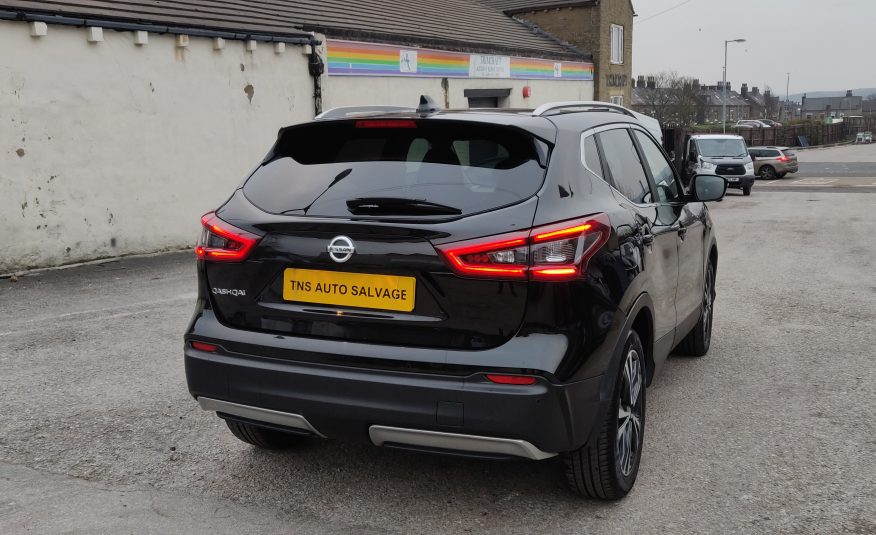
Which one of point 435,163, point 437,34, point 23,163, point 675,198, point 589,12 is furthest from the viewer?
point 589,12

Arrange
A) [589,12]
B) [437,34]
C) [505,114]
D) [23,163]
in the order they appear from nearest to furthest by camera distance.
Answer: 1. [505,114]
2. [23,163]
3. [437,34]
4. [589,12]

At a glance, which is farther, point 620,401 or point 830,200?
point 830,200

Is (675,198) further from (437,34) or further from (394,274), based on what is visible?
(437,34)

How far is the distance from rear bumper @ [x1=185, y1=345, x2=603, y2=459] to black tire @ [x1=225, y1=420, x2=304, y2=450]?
0.79 m

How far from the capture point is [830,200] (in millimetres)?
22594

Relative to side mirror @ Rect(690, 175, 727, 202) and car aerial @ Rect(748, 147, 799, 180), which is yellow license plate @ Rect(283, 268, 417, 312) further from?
Result: car aerial @ Rect(748, 147, 799, 180)

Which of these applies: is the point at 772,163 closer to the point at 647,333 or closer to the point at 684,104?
the point at 647,333

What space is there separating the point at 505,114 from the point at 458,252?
0.92 meters

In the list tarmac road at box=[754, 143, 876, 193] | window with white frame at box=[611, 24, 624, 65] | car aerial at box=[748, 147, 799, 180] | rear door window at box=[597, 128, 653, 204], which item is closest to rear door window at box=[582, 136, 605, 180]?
rear door window at box=[597, 128, 653, 204]

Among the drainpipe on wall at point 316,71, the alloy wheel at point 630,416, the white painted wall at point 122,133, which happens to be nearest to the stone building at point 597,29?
the drainpipe on wall at point 316,71

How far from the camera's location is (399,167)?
3.48m

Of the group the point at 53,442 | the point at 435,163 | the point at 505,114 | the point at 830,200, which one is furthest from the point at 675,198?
the point at 830,200

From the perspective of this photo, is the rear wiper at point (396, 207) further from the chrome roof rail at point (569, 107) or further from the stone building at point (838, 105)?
the stone building at point (838, 105)

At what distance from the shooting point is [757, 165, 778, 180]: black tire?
112ft
